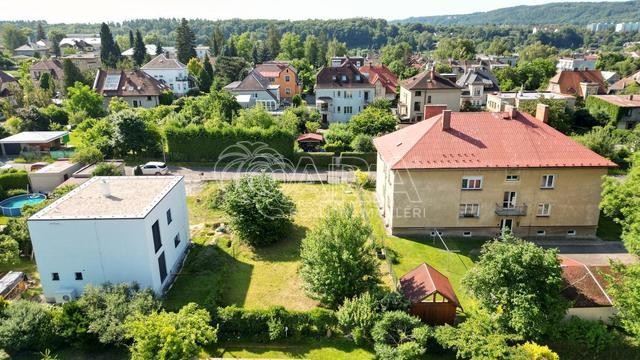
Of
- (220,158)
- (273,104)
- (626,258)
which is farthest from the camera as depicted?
(273,104)

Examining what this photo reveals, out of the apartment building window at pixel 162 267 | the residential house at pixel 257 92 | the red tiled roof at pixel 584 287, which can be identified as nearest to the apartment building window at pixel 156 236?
the apartment building window at pixel 162 267

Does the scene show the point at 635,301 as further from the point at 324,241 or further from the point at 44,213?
the point at 44,213

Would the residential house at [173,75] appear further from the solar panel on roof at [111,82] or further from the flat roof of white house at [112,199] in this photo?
the flat roof of white house at [112,199]

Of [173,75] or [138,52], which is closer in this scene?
[173,75]

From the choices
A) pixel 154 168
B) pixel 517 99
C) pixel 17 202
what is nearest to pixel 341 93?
pixel 517 99

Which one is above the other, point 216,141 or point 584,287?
point 216,141

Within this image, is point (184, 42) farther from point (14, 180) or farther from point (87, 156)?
point (14, 180)

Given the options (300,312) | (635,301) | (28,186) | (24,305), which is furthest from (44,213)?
(635,301)
